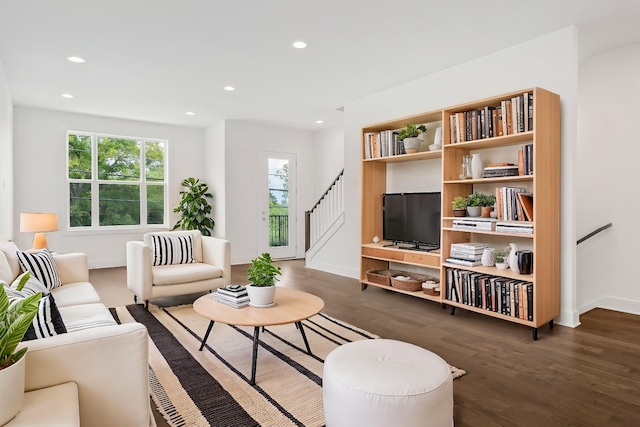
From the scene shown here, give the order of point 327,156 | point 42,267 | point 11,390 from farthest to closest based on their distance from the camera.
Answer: point 327,156
point 42,267
point 11,390

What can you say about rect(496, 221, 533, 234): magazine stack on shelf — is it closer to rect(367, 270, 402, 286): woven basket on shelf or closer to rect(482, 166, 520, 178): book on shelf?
rect(482, 166, 520, 178): book on shelf

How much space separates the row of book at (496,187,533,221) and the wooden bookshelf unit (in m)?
0.09

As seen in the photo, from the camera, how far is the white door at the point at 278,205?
7648 mm

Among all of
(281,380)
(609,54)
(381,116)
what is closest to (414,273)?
(381,116)

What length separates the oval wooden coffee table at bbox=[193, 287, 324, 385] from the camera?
2443 mm

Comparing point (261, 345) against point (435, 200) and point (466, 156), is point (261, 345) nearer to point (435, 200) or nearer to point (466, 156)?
point (435, 200)

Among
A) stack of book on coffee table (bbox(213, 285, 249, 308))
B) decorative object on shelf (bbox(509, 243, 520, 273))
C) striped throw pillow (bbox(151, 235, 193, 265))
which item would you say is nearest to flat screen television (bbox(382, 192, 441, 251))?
decorative object on shelf (bbox(509, 243, 520, 273))

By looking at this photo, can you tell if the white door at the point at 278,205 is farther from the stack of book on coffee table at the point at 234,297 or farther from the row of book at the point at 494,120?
the stack of book on coffee table at the point at 234,297

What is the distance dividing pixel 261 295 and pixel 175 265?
2.11 meters

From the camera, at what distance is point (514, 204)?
3.47m

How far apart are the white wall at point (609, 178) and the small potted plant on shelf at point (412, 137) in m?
1.74

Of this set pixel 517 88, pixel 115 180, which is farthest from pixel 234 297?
pixel 115 180

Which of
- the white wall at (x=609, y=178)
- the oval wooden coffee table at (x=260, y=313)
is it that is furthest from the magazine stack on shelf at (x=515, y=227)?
the oval wooden coffee table at (x=260, y=313)

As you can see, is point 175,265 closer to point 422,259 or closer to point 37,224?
point 37,224
